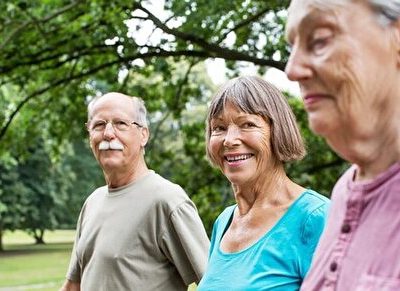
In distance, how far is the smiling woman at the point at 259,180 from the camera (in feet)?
7.65

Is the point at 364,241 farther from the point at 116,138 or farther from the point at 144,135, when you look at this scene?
the point at 144,135

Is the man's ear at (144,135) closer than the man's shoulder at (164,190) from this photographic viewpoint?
No

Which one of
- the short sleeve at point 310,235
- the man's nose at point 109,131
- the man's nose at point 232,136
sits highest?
the man's nose at point 232,136

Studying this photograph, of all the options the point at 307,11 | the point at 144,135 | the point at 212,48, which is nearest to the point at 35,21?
the point at 212,48

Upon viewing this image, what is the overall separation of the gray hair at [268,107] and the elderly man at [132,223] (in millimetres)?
798

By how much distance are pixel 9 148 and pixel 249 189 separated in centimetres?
841

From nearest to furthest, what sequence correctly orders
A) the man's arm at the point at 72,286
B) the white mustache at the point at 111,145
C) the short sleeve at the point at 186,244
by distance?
the short sleeve at the point at 186,244, the white mustache at the point at 111,145, the man's arm at the point at 72,286

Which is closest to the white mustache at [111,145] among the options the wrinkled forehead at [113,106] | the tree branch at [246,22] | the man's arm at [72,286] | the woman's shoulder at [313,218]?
the wrinkled forehead at [113,106]

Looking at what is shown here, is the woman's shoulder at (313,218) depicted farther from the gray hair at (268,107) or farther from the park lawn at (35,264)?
the park lawn at (35,264)

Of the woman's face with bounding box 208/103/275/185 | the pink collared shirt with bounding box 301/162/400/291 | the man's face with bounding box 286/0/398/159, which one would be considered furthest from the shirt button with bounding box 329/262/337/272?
the woman's face with bounding box 208/103/275/185

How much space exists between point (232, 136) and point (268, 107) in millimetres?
146

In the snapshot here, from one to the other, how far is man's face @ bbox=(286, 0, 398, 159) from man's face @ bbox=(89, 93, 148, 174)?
92.8 inches

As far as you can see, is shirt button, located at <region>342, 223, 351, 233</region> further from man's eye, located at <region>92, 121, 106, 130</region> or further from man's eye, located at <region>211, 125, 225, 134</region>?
man's eye, located at <region>92, 121, 106, 130</region>

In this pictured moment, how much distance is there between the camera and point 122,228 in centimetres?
335
